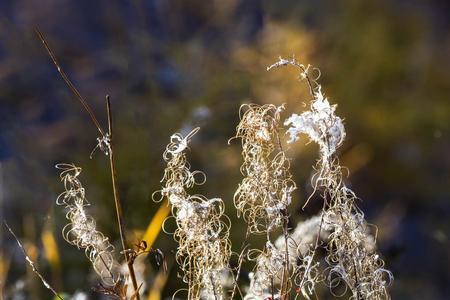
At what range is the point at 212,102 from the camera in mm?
1568

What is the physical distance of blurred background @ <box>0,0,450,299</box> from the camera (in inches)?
59.9

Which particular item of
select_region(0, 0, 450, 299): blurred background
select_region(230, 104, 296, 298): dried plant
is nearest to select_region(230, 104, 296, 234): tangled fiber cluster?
select_region(230, 104, 296, 298): dried plant

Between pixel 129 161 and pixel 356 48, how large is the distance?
20.2 inches

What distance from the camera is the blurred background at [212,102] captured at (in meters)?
1.52

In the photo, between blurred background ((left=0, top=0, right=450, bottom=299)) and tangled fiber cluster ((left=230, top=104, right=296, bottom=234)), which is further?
blurred background ((left=0, top=0, right=450, bottom=299))

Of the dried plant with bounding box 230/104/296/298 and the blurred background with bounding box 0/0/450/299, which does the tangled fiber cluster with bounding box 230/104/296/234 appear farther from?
the blurred background with bounding box 0/0/450/299

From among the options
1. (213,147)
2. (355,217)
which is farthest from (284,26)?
(355,217)

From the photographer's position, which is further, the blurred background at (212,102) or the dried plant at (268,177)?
the blurred background at (212,102)

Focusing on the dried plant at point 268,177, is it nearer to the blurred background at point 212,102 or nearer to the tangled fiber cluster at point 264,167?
the tangled fiber cluster at point 264,167

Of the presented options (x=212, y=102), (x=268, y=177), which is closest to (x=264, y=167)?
(x=268, y=177)

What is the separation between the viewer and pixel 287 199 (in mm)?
732

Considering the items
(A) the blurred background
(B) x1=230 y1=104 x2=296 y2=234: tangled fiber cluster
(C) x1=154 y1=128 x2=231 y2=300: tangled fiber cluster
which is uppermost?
(A) the blurred background

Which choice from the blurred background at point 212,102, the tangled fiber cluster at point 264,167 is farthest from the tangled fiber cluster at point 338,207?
the blurred background at point 212,102

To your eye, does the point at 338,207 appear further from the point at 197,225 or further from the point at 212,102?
the point at 212,102
